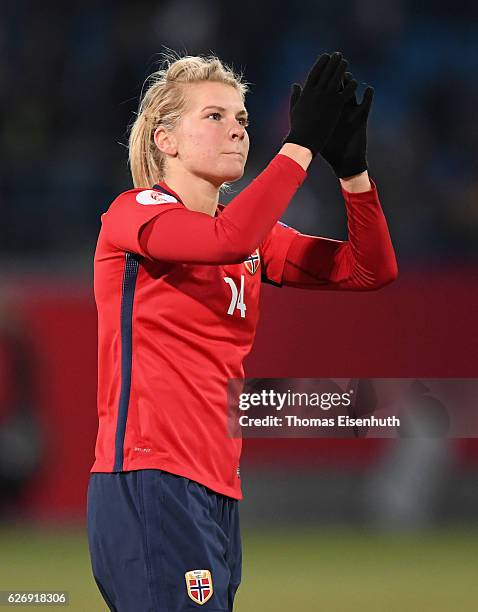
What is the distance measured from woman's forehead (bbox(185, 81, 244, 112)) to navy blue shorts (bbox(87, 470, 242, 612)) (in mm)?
709

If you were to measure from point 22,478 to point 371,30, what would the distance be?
11.2ft

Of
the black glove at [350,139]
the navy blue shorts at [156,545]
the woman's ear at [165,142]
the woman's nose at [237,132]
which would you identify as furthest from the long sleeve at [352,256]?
the navy blue shorts at [156,545]

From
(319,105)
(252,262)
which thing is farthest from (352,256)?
(319,105)

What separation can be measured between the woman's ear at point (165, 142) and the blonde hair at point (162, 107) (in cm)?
1

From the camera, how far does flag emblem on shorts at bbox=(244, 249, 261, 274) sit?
2078 millimetres

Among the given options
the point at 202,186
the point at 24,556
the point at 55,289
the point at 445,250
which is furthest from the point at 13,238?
the point at 202,186

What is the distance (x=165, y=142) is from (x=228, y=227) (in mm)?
372

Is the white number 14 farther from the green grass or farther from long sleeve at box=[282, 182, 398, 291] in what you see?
the green grass

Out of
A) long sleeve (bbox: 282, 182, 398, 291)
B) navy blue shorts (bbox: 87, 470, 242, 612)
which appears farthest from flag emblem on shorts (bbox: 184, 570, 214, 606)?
long sleeve (bbox: 282, 182, 398, 291)

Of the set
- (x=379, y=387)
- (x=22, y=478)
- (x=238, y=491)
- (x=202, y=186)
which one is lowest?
(x=22, y=478)

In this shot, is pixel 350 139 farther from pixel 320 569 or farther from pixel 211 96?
pixel 320 569

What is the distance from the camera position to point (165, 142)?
2.06 meters

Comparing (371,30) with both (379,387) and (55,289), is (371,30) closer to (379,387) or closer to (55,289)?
(55,289)

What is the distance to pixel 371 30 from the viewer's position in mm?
6285
